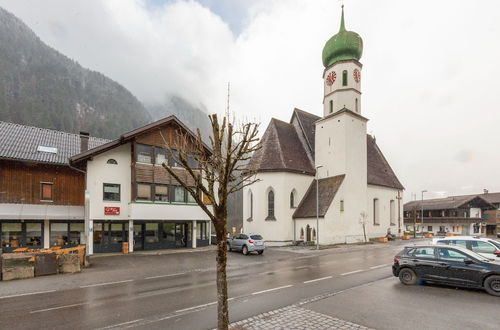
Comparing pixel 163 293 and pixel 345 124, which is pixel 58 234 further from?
pixel 345 124

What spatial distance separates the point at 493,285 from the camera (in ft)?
32.4

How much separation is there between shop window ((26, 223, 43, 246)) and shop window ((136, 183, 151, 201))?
24.4ft

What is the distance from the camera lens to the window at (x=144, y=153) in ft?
81.6

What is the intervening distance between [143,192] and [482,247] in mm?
22687

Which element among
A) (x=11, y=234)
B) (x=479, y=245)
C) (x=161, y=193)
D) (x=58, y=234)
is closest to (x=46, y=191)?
(x=58, y=234)

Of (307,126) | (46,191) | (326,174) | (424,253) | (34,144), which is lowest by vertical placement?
(424,253)

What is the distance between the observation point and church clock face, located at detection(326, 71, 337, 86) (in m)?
36.6

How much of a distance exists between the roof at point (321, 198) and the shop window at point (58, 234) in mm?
22108

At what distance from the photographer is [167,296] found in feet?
34.3

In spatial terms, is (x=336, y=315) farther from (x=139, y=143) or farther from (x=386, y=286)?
(x=139, y=143)

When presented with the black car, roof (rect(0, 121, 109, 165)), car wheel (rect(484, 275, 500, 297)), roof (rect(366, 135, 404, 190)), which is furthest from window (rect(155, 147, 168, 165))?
roof (rect(366, 135, 404, 190))

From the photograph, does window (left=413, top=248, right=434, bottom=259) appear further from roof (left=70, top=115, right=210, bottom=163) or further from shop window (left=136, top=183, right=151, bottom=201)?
shop window (left=136, top=183, right=151, bottom=201)

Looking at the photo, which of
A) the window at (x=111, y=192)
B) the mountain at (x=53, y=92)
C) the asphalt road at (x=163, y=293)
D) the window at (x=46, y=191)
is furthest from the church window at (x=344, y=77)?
the mountain at (x=53, y=92)

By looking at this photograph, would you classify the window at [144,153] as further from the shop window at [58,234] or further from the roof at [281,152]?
the roof at [281,152]
